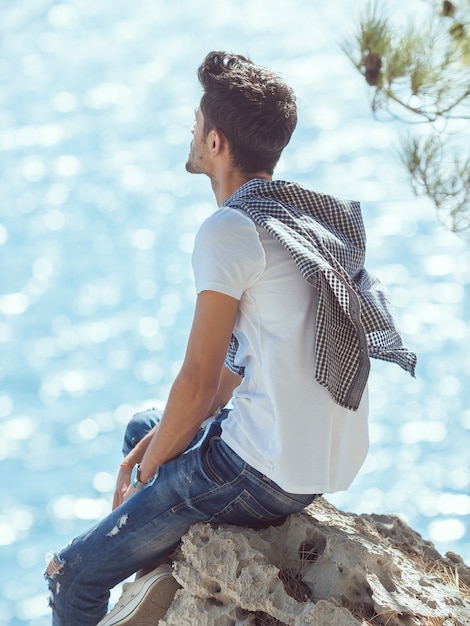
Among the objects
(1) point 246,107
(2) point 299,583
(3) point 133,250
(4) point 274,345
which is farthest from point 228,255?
(3) point 133,250

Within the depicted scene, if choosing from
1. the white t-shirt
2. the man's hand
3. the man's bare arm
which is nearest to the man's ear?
the white t-shirt

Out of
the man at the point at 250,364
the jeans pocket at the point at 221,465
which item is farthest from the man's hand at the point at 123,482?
the jeans pocket at the point at 221,465

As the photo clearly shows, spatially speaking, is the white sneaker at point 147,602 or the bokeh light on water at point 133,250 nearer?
the white sneaker at point 147,602

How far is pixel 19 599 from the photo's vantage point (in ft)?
16.2

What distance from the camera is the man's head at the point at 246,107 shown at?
173cm

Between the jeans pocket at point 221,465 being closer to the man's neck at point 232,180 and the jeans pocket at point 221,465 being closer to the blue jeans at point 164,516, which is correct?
the blue jeans at point 164,516

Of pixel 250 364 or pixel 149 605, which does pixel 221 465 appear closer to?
pixel 250 364

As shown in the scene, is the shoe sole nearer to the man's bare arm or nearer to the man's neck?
the man's bare arm

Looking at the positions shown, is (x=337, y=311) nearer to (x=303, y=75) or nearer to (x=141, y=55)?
(x=303, y=75)

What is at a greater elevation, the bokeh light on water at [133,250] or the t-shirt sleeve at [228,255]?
the t-shirt sleeve at [228,255]

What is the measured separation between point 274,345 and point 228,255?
0.18 metres

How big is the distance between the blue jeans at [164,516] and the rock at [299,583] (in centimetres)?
4

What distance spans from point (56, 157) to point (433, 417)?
382 centimetres

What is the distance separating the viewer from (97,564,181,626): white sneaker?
5.80 ft
